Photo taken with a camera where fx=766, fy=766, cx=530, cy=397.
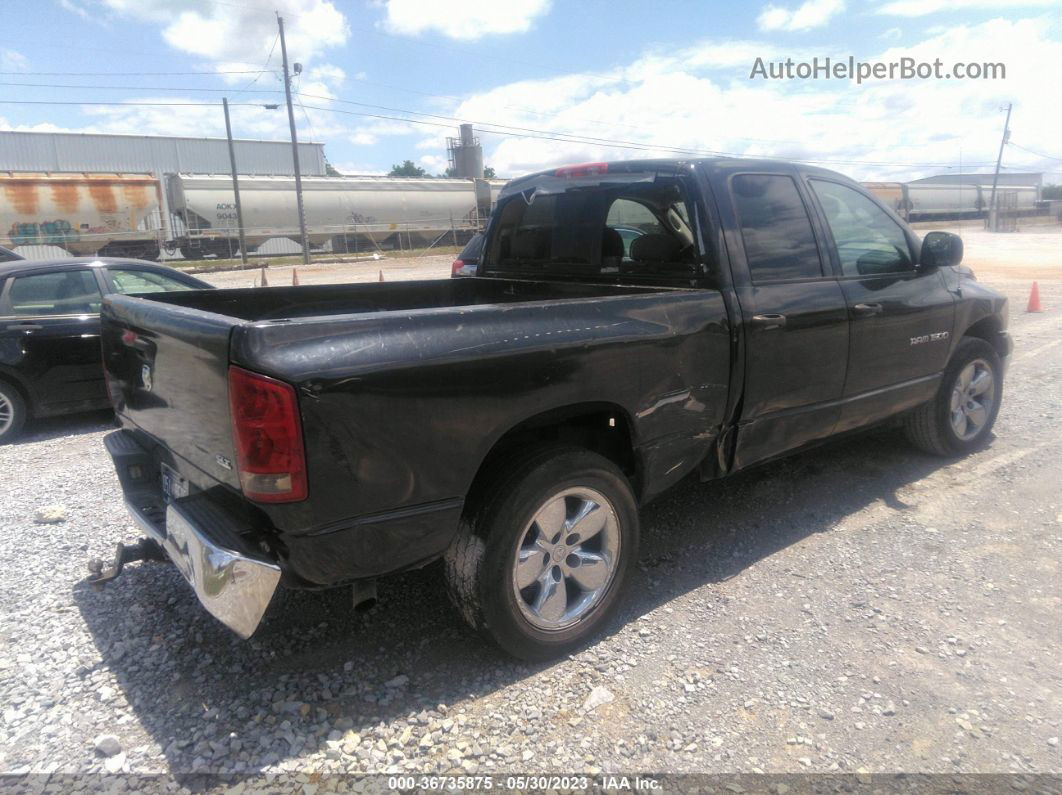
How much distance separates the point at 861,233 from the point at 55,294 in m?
6.22

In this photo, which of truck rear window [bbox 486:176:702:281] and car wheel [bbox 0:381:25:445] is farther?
car wheel [bbox 0:381:25:445]

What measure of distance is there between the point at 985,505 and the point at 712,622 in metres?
2.22

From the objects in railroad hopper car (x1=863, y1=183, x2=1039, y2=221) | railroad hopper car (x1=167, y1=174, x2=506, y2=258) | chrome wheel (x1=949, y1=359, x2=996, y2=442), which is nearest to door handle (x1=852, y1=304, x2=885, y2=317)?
chrome wheel (x1=949, y1=359, x2=996, y2=442)

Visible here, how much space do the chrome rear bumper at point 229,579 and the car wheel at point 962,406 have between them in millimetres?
4199

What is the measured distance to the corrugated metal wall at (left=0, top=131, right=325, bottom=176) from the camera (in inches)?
2002

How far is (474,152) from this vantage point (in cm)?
5872

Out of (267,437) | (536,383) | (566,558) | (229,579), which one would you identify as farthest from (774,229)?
(229,579)

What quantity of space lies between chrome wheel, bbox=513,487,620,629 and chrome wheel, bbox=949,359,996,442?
311cm

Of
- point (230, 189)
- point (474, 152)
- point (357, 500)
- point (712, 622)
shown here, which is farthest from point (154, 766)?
point (474, 152)

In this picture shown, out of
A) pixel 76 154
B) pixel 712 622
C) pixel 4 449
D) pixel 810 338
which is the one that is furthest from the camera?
pixel 76 154

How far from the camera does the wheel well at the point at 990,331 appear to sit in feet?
16.8

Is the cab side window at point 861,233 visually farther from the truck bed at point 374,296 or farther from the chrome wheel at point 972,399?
the truck bed at point 374,296

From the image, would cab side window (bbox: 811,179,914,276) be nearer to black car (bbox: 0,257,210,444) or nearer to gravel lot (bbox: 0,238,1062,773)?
gravel lot (bbox: 0,238,1062,773)

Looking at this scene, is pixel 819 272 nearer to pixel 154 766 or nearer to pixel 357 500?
pixel 357 500
